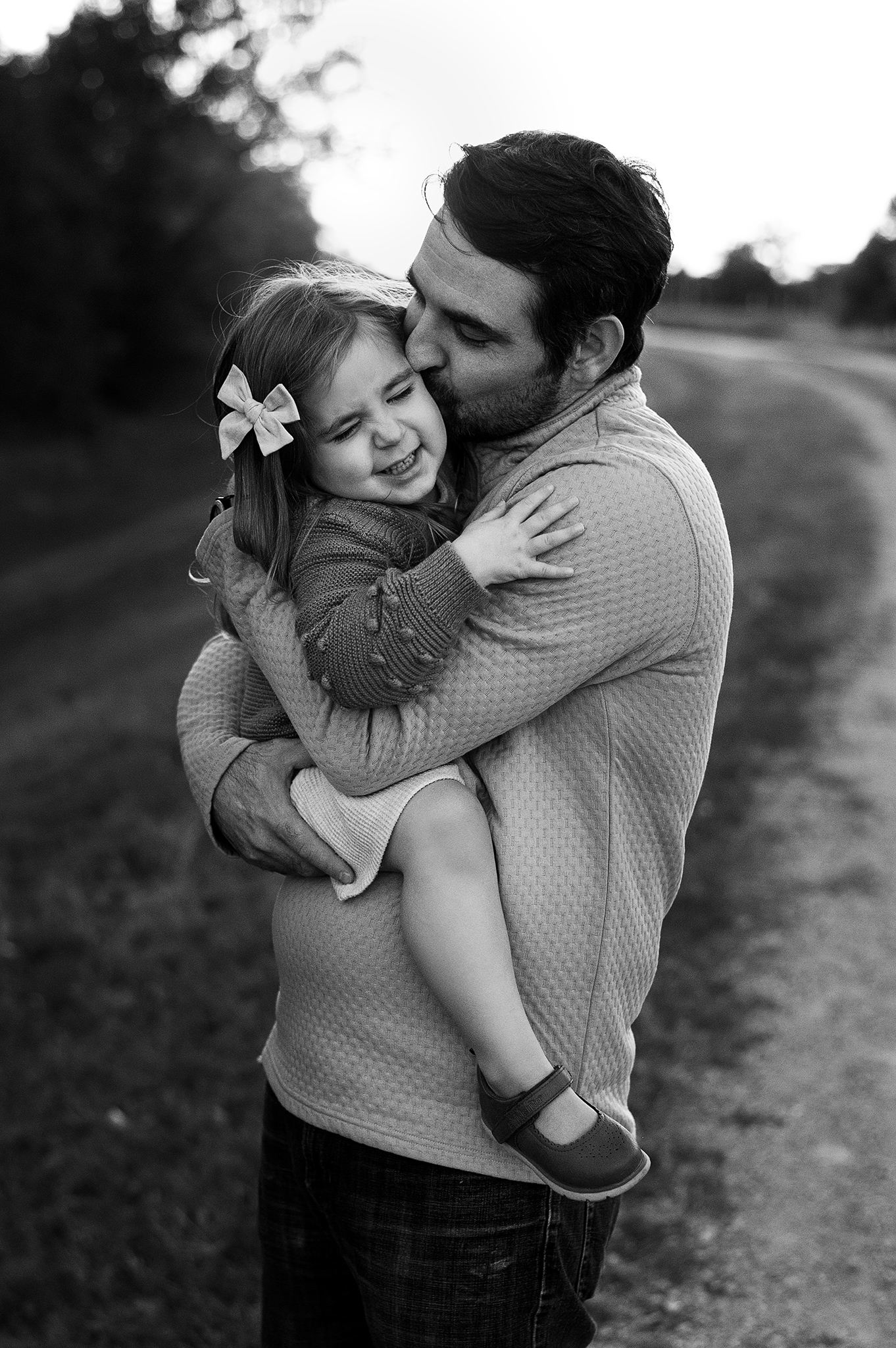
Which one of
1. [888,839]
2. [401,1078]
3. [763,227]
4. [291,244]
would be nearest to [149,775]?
[888,839]

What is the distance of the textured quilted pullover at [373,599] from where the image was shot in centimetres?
177

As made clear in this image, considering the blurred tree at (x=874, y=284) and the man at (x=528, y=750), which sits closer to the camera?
the man at (x=528, y=750)

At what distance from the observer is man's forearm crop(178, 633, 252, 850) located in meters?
2.18

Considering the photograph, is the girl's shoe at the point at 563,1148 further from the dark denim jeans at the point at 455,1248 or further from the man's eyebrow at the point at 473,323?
the man's eyebrow at the point at 473,323

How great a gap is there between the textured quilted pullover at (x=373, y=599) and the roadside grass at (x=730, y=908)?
80.5 inches

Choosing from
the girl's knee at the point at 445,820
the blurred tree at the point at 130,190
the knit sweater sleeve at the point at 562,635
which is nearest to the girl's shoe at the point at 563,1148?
the girl's knee at the point at 445,820

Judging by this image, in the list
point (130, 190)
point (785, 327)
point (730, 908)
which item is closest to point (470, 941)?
point (730, 908)

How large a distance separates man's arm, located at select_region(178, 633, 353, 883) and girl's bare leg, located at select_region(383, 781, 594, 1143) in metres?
0.16

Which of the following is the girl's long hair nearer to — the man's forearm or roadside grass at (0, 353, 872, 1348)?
the man's forearm

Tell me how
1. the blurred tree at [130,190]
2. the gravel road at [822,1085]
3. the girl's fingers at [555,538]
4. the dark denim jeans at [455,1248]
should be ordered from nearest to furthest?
the girl's fingers at [555,538], the dark denim jeans at [455,1248], the gravel road at [822,1085], the blurred tree at [130,190]

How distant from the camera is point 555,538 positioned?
174 centimetres

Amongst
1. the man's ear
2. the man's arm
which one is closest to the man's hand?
the man's arm

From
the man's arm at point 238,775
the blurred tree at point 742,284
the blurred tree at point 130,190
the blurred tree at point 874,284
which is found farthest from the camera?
the blurred tree at point 742,284

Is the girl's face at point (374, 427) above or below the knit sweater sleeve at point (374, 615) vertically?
above
